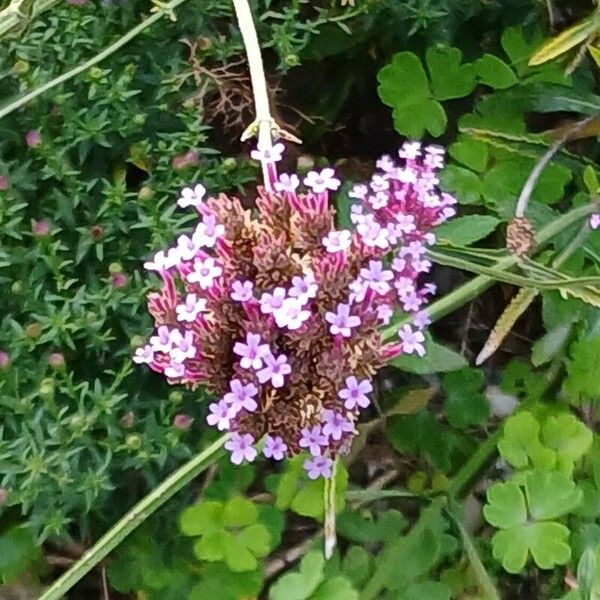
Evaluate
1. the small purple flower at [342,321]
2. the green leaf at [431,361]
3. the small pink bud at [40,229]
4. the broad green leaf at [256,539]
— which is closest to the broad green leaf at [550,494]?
the green leaf at [431,361]

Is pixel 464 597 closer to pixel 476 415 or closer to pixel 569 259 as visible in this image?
pixel 476 415

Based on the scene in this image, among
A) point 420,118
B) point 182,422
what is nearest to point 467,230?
point 420,118

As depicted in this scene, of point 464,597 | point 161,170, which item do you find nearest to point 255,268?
point 161,170

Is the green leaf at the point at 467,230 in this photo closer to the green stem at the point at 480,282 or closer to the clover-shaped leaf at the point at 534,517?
the green stem at the point at 480,282

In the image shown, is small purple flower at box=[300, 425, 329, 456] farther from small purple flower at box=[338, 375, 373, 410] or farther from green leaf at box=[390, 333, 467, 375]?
green leaf at box=[390, 333, 467, 375]

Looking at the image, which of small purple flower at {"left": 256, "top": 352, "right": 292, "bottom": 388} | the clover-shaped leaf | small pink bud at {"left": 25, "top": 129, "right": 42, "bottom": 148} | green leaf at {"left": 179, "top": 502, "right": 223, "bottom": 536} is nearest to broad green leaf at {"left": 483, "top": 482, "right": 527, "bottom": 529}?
the clover-shaped leaf

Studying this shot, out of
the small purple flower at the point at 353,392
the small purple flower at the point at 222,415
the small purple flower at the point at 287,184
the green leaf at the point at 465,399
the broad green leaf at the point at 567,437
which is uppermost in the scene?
the small purple flower at the point at 287,184

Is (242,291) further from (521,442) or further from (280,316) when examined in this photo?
(521,442)
